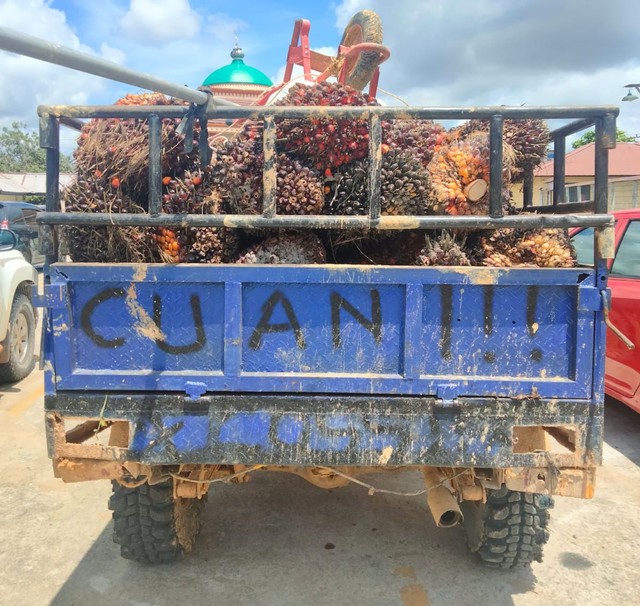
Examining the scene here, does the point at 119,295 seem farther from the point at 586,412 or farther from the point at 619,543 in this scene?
the point at 619,543

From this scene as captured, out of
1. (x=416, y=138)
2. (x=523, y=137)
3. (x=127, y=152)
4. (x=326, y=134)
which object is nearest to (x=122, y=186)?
(x=127, y=152)

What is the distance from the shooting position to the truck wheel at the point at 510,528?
10.0 ft

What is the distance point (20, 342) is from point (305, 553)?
4968 millimetres

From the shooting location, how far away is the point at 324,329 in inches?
101

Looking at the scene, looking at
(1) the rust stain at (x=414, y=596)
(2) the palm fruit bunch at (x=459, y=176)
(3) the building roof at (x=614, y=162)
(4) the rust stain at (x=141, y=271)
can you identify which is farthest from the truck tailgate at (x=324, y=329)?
(3) the building roof at (x=614, y=162)

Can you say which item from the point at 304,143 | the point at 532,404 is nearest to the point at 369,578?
the point at 532,404

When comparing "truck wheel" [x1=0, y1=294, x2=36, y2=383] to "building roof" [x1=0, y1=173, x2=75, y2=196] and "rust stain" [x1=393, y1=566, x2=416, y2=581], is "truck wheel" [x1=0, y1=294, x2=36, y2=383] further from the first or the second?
"building roof" [x1=0, y1=173, x2=75, y2=196]

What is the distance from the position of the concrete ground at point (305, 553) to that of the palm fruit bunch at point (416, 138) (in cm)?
219

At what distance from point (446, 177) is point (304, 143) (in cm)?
71

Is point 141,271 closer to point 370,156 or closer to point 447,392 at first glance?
point 370,156

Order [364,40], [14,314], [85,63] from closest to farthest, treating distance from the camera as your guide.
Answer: [85,63], [364,40], [14,314]

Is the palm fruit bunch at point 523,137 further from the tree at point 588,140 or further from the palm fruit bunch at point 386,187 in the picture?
the tree at point 588,140

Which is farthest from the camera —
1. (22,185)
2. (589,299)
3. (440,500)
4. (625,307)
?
(22,185)

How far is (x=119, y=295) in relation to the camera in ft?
8.41
